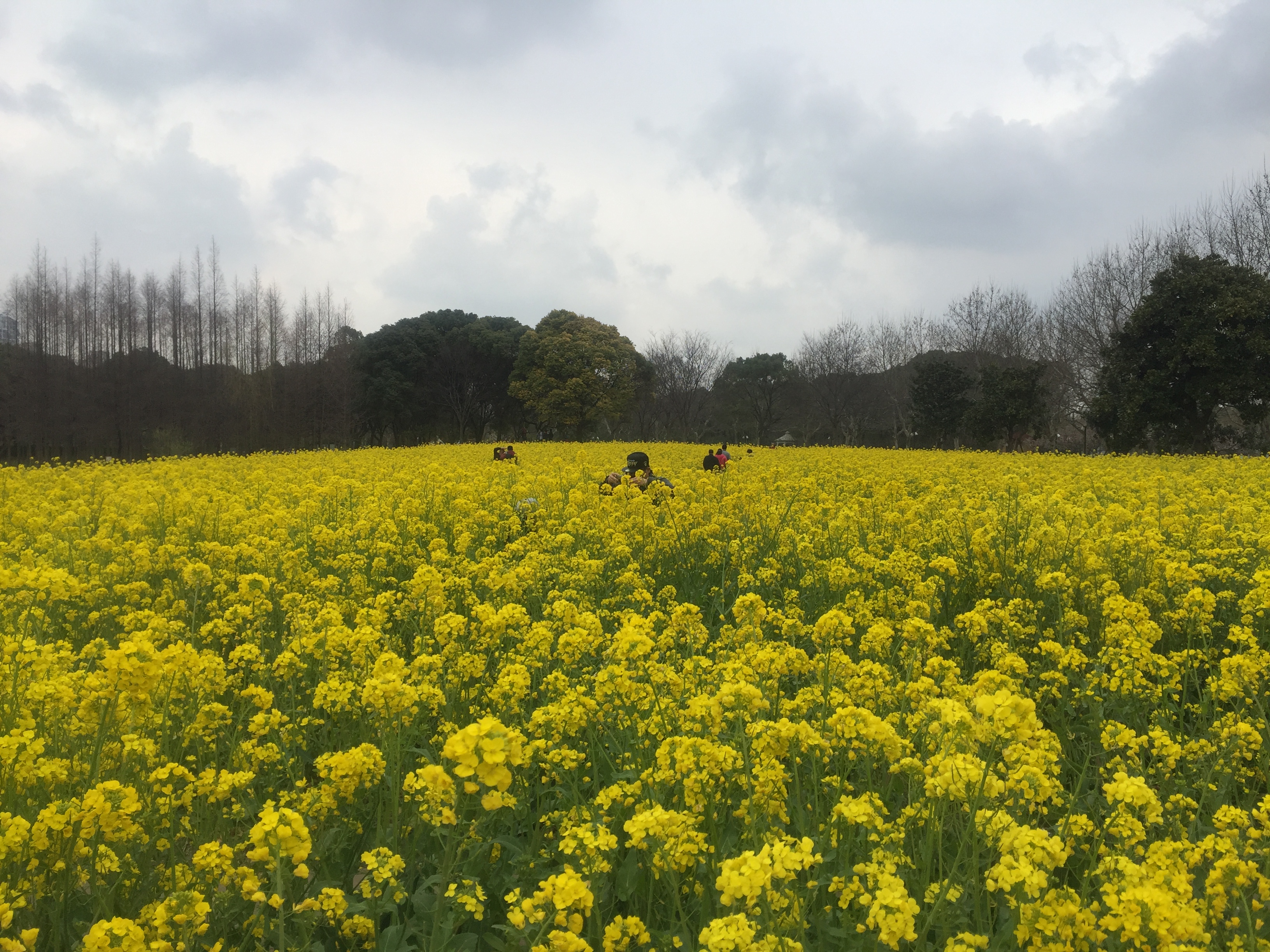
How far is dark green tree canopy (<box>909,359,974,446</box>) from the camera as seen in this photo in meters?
43.4

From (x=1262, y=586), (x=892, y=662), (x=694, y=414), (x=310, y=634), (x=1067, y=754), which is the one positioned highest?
(x=694, y=414)

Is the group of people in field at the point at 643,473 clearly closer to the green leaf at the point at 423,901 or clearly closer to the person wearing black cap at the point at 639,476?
the person wearing black cap at the point at 639,476

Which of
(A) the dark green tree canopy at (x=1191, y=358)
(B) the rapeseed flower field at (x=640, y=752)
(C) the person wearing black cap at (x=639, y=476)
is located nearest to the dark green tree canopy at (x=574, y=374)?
(A) the dark green tree canopy at (x=1191, y=358)

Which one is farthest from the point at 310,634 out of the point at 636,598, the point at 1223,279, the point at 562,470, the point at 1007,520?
the point at 1223,279

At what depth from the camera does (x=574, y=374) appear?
4641cm

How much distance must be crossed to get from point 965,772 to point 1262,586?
325 centimetres

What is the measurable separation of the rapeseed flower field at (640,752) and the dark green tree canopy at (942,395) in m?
40.3

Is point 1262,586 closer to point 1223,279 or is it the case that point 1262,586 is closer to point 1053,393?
point 1223,279

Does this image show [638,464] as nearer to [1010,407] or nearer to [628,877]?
[628,877]

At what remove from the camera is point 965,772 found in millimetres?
2041

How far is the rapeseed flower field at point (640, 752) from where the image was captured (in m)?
1.92

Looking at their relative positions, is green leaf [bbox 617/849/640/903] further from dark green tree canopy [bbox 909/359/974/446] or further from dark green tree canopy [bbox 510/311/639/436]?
dark green tree canopy [bbox 909/359/974/446]

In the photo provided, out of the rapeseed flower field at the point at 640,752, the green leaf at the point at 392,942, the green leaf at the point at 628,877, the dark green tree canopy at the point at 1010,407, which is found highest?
the dark green tree canopy at the point at 1010,407

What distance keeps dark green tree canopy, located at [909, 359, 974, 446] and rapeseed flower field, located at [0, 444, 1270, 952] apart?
4027cm
